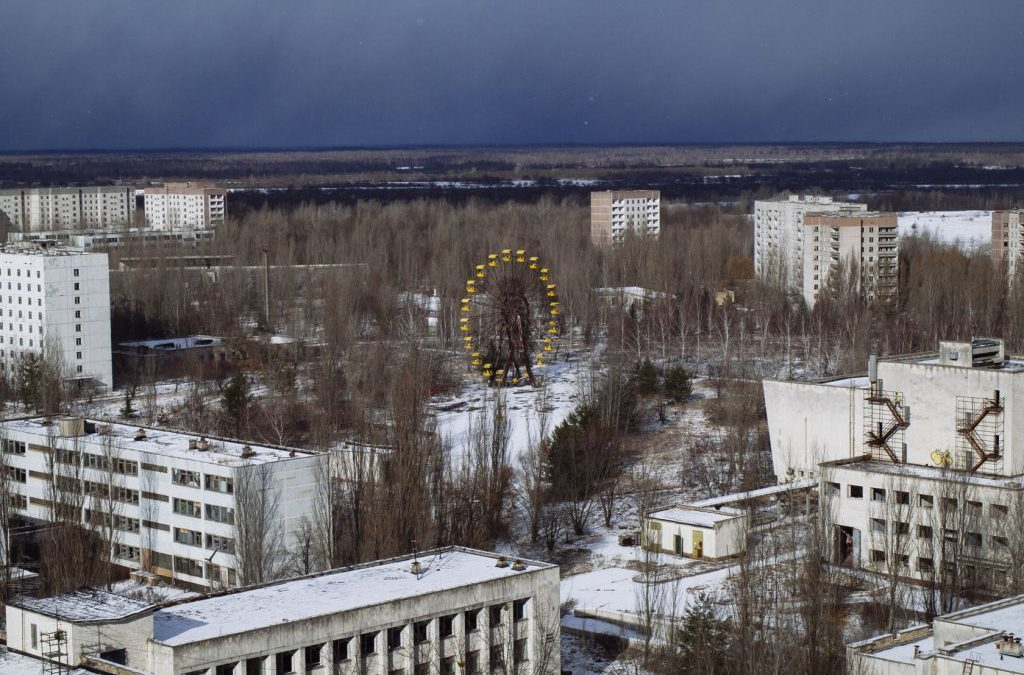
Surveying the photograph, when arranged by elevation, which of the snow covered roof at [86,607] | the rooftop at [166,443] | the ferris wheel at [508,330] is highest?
the ferris wheel at [508,330]

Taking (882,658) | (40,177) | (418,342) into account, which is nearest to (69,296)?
(418,342)

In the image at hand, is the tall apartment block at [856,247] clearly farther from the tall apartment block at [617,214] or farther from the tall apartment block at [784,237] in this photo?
the tall apartment block at [617,214]

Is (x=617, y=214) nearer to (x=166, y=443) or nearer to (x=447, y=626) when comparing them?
(x=166, y=443)

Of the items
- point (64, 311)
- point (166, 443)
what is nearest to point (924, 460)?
point (166, 443)

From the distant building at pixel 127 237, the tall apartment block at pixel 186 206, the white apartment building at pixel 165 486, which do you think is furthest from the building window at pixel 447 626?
the tall apartment block at pixel 186 206

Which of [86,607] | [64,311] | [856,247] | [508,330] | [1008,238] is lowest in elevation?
[86,607]

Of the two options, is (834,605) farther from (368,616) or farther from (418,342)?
(418,342)
